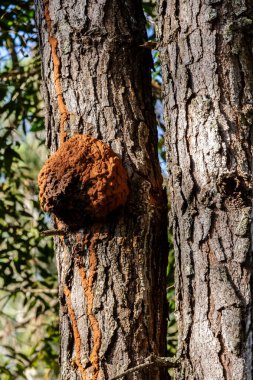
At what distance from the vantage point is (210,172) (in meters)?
2.23

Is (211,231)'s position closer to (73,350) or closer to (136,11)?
(73,350)

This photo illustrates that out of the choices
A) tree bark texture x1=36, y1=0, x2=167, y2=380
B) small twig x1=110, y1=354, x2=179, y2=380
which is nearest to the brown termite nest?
tree bark texture x1=36, y1=0, x2=167, y2=380

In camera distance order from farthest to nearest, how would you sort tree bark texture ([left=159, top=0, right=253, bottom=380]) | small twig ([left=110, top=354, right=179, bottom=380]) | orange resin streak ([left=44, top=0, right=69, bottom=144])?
orange resin streak ([left=44, top=0, right=69, bottom=144])
small twig ([left=110, top=354, right=179, bottom=380])
tree bark texture ([left=159, top=0, right=253, bottom=380])

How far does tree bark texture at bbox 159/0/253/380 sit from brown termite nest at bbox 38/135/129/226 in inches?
8.2

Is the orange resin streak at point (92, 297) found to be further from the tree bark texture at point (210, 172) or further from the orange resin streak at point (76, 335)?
the tree bark texture at point (210, 172)

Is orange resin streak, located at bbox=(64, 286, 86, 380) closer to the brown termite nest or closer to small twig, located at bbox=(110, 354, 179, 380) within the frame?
small twig, located at bbox=(110, 354, 179, 380)

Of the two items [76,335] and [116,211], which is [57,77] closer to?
[116,211]

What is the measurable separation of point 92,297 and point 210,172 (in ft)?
2.02

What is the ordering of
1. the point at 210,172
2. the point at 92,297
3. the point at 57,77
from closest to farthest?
the point at 210,172, the point at 92,297, the point at 57,77

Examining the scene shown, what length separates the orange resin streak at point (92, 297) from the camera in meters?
2.34

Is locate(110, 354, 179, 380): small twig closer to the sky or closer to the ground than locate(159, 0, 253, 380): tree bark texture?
closer to the ground

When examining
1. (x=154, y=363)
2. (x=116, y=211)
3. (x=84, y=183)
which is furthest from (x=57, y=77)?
(x=154, y=363)

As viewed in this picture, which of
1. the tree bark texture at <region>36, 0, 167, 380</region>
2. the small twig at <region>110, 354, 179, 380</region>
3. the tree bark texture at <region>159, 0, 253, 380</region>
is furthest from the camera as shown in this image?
the tree bark texture at <region>36, 0, 167, 380</region>

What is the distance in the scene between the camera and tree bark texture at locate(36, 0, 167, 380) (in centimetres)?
235
